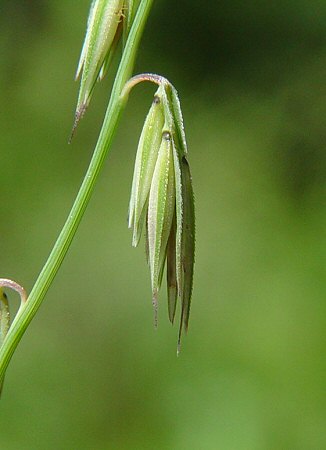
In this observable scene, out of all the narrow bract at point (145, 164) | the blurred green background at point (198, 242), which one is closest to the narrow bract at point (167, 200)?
the narrow bract at point (145, 164)

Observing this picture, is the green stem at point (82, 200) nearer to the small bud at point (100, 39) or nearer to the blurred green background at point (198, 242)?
the small bud at point (100, 39)

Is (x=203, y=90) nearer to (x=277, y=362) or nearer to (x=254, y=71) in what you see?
(x=254, y=71)

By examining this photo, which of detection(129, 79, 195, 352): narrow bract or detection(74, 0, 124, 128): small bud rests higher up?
detection(74, 0, 124, 128): small bud

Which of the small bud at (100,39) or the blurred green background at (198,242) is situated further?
the blurred green background at (198,242)

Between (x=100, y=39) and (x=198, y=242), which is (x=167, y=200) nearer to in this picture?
(x=100, y=39)

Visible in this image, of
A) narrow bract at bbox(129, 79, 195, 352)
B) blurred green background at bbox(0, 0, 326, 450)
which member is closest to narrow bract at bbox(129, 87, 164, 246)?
narrow bract at bbox(129, 79, 195, 352)

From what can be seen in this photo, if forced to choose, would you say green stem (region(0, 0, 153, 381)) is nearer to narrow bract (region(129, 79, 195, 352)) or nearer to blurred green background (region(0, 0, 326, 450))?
narrow bract (region(129, 79, 195, 352))

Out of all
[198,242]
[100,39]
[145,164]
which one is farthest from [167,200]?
[198,242]
